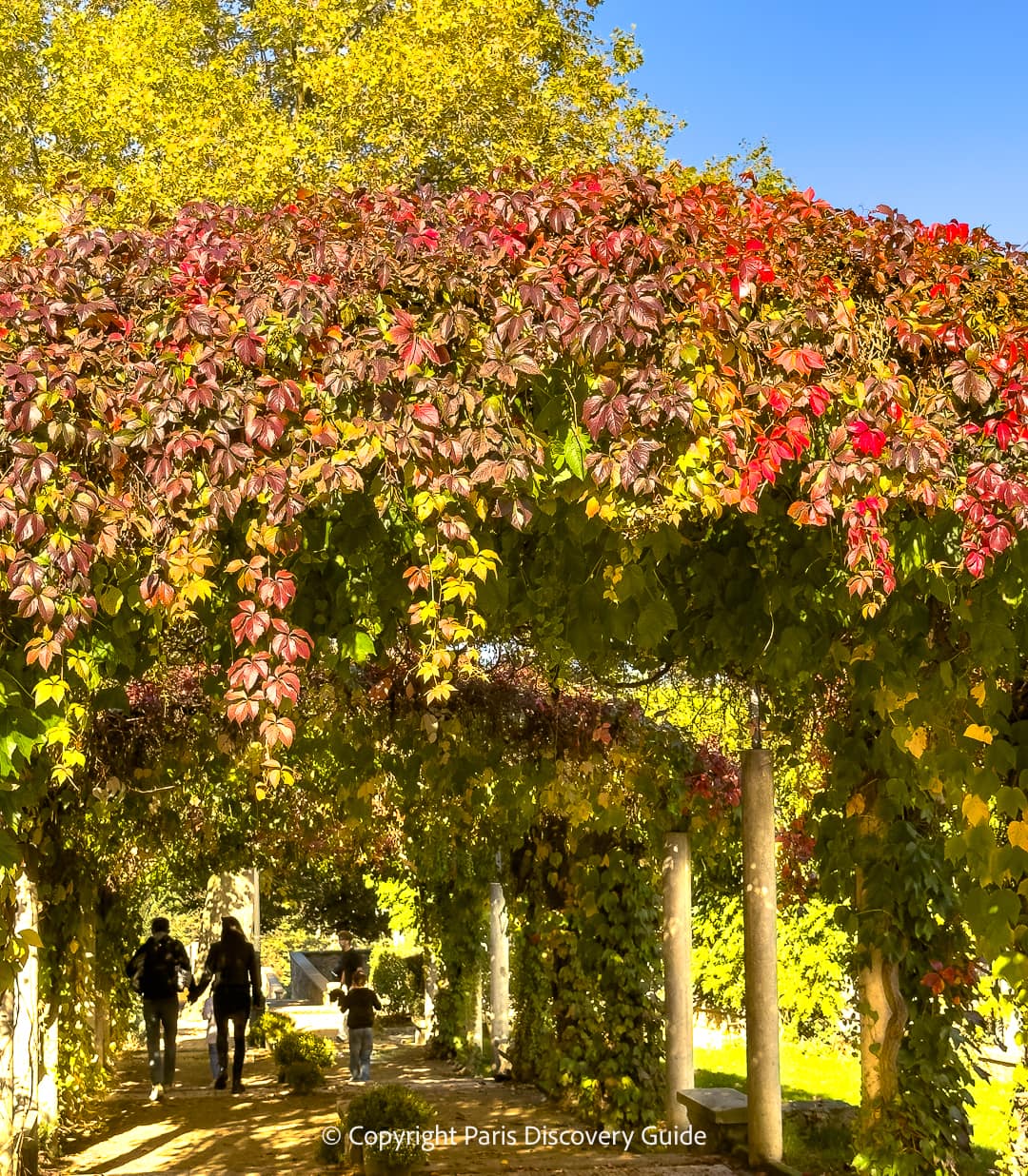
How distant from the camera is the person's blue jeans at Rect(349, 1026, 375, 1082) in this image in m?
10.5

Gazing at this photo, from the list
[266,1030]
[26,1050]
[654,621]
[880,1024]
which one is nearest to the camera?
[654,621]

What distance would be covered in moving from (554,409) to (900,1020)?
3.96 meters

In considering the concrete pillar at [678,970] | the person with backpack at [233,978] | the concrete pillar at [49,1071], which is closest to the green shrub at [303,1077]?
the person with backpack at [233,978]

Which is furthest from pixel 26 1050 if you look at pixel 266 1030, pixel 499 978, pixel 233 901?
pixel 233 901

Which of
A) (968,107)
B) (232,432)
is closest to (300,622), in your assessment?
(232,432)

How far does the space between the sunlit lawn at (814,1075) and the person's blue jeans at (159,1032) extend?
465 centimetres

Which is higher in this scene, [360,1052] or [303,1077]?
[360,1052]

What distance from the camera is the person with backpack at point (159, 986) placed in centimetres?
1001

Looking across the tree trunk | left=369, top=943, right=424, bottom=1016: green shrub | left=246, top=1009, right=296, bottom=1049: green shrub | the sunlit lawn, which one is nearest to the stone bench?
the tree trunk

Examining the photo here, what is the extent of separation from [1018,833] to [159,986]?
28.0 feet

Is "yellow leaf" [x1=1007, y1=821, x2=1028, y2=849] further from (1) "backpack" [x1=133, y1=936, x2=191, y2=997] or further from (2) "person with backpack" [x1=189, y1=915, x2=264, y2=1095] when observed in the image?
(1) "backpack" [x1=133, y1=936, x2=191, y2=997]

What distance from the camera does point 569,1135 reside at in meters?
8.32

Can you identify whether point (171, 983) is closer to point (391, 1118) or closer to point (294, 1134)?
point (294, 1134)

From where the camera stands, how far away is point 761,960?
5.84 metres
